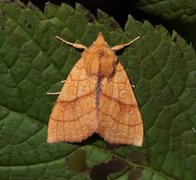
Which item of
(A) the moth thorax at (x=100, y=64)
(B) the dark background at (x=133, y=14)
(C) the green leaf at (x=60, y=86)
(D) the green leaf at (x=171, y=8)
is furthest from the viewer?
(B) the dark background at (x=133, y=14)

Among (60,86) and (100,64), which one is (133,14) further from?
(60,86)

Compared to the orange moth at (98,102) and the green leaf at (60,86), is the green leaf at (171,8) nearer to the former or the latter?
the green leaf at (60,86)

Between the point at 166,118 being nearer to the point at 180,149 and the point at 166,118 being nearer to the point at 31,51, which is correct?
the point at 180,149

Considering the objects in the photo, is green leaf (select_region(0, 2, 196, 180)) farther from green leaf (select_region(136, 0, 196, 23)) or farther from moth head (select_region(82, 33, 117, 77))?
green leaf (select_region(136, 0, 196, 23))

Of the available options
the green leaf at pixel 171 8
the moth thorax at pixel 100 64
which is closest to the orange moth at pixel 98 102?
the moth thorax at pixel 100 64

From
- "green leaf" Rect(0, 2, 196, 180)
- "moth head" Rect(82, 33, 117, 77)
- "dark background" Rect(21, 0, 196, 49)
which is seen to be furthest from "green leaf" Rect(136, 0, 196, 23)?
"moth head" Rect(82, 33, 117, 77)

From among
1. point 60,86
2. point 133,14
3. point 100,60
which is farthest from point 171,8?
point 60,86
